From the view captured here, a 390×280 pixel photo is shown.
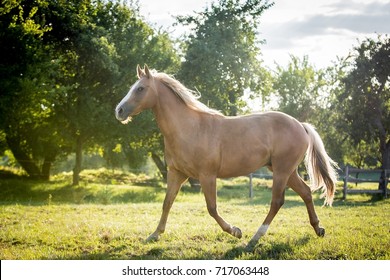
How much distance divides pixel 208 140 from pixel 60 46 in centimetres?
1316

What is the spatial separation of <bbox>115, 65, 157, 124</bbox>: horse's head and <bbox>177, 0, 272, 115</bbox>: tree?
1529 cm

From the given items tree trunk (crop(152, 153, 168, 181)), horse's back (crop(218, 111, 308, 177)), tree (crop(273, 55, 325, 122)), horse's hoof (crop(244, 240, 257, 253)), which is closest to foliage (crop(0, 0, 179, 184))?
tree trunk (crop(152, 153, 168, 181))

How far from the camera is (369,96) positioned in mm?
17016

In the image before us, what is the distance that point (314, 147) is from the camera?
A: 7453 millimetres

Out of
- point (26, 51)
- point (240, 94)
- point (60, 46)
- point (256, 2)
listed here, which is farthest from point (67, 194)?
point (256, 2)

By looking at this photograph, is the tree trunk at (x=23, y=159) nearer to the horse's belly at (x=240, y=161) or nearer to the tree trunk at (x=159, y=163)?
the tree trunk at (x=159, y=163)

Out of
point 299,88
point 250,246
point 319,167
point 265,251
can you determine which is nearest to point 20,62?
point 319,167

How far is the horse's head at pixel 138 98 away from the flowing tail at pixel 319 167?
311cm

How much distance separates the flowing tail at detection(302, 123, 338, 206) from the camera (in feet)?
24.3

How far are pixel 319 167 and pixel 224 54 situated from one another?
628 inches

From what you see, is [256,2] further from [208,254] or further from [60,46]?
[208,254]

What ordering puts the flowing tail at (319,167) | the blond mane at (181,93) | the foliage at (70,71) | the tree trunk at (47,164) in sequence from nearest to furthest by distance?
1. the blond mane at (181,93)
2. the flowing tail at (319,167)
3. the foliage at (70,71)
4. the tree trunk at (47,164)

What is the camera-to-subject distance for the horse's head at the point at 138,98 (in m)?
6.17

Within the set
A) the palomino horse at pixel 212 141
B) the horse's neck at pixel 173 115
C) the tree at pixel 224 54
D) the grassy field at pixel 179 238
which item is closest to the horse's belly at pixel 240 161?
the palomino horse at pixel 212 141
